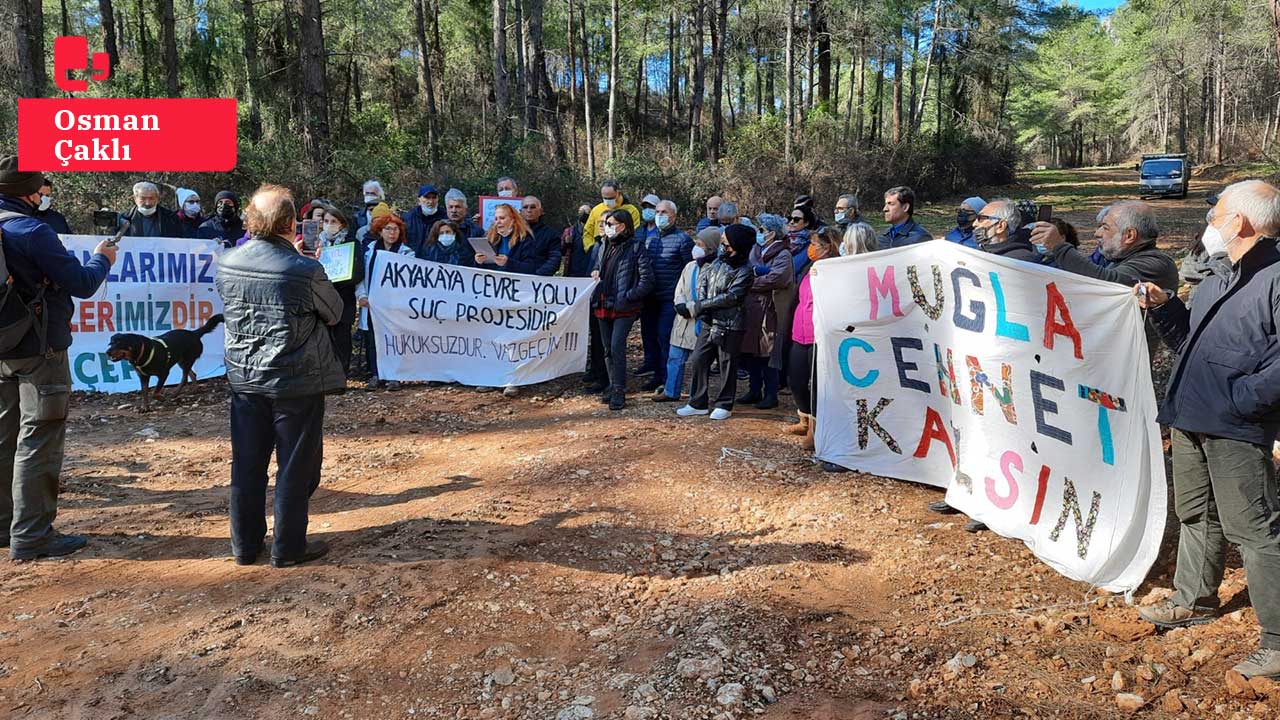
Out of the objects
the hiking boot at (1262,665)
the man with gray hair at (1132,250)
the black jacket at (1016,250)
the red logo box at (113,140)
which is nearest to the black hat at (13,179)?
the black jacket at (1016,250)

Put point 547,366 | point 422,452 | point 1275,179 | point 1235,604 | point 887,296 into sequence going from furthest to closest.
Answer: point 1275,179 → point 547,366 → point 422,452 → point 887,296 → point 1235,604

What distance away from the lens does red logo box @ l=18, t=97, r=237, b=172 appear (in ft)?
49.6

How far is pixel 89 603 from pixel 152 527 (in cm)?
116

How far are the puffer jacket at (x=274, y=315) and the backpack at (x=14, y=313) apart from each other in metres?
1.13

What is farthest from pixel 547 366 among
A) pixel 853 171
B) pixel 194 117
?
pixel 853 171

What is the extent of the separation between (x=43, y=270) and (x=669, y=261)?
17.7 feet

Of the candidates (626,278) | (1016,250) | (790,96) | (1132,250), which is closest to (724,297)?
(626,278)

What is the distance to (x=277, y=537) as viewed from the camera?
4512 millimetres

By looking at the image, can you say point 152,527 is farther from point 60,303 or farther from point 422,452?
point 422,452

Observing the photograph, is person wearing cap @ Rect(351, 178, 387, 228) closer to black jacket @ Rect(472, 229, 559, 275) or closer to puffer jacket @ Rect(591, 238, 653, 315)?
black jacket @ Rect(472, 229, 559, 275)

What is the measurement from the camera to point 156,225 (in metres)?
9.48

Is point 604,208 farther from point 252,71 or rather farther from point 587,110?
point 587,110

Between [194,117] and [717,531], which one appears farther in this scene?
[194,117]

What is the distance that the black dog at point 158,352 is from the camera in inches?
313
